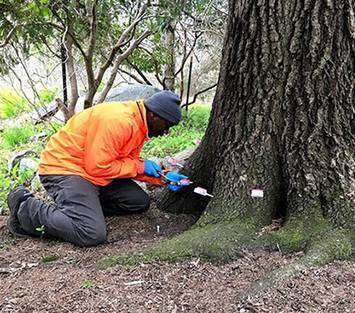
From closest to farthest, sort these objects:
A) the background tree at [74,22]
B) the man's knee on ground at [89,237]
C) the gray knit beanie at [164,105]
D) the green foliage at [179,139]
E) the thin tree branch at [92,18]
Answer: the man's knee on ground at [89,237] → the gray knit beanie at [164,105] → the background tree at [74,22] → the thin tree branch at [92,18] → the green foliage at [179,139]

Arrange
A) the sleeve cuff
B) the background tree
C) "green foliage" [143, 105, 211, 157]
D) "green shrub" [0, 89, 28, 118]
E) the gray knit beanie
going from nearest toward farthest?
the gray knit beanie < the sleeve cuff < the background tree < "green foliage" [143, 105, 211, 157] < "green shrub" [0, 89, 28, 118]

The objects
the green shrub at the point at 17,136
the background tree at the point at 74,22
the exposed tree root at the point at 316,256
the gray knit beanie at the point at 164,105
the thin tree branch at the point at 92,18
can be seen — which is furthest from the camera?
the green shrub at the point at 17,136

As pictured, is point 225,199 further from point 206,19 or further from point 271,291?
point 206,19

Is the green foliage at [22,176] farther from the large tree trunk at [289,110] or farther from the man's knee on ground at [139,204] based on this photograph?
the large tree trunk at [289,110]

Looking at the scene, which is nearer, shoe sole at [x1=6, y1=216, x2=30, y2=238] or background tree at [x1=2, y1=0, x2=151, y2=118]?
shoe sole at [x1=6, y1=216, x2=30, y2=238]

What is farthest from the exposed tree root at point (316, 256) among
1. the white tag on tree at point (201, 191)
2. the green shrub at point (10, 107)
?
the green shrub at point (10, 107)

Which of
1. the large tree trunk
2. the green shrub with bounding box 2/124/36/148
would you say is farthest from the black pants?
the green shrub with bounding box 2/124/36/148

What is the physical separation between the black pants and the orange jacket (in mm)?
85

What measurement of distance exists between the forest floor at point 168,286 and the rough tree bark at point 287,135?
0.36 ft

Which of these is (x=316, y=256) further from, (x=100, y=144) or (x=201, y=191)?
(x=100, y=144)

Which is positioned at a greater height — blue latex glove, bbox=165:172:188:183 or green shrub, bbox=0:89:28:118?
green shrub, bbox=0:89:28:118

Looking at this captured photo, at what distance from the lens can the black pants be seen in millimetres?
3420

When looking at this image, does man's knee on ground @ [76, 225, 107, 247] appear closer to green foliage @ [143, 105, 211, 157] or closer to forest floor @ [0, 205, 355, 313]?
forest floor @ [0, 205, 355, 313]

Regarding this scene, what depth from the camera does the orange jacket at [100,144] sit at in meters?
3.46
